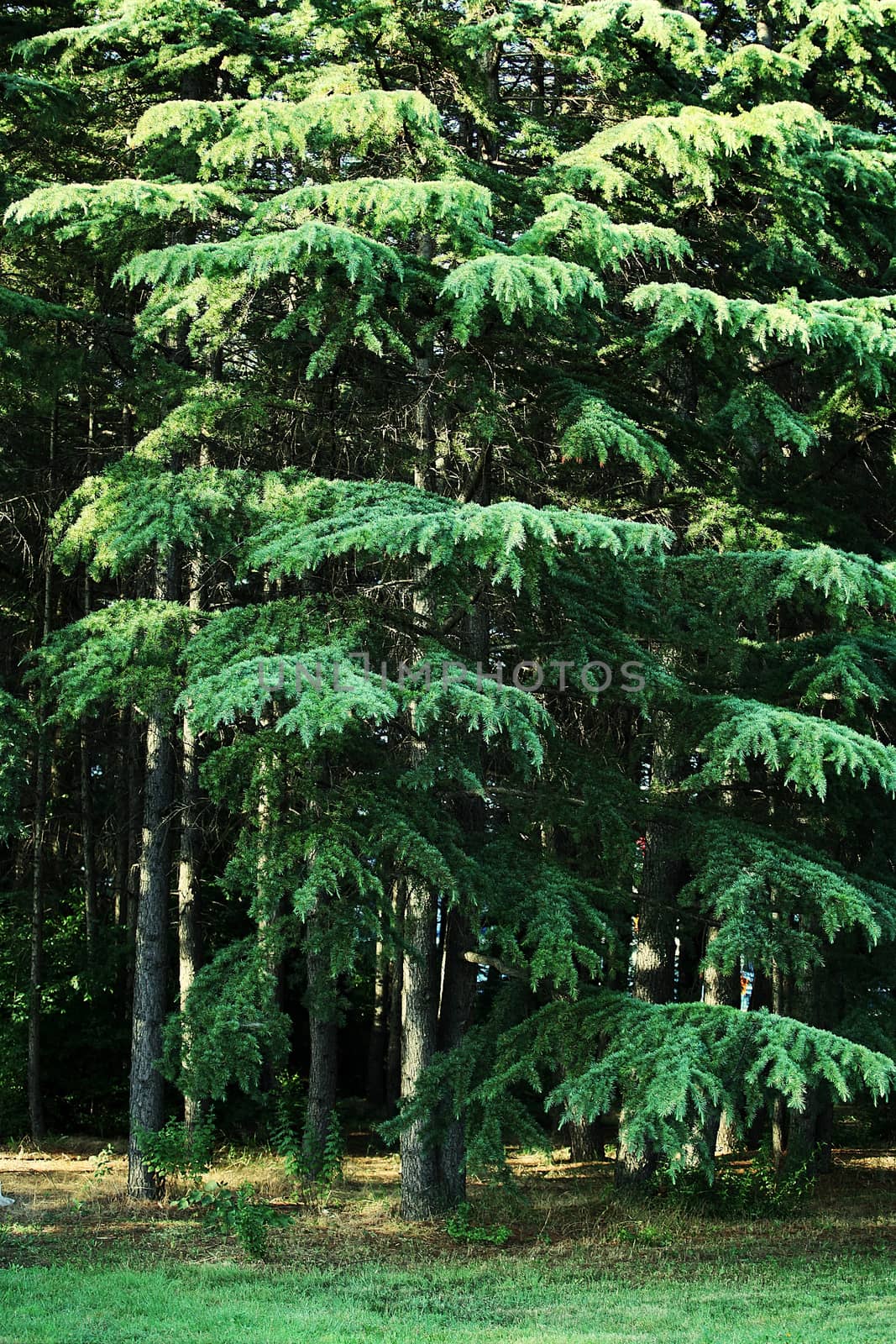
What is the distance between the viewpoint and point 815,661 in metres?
9.62

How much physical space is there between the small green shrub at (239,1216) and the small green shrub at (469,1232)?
150cm

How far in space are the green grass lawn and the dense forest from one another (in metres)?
1.03

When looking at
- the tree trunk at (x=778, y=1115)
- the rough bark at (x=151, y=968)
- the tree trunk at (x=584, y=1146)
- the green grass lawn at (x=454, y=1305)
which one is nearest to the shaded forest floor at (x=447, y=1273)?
the green grass lawn at (x=454, y=1305)

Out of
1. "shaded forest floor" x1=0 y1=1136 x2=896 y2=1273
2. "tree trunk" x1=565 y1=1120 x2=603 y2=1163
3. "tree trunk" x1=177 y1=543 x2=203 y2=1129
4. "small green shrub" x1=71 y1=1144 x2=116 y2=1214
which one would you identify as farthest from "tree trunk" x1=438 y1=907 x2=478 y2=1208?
"tree trunk" x1=565 y1=1120 x2=603 y2=1163

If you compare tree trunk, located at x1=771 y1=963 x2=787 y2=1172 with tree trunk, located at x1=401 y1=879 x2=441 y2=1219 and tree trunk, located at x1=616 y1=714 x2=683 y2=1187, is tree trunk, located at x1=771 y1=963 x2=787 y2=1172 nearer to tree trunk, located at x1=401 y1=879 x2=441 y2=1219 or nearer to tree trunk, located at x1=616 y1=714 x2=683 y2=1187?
tree trunk, located at x1=616 y1=714 x2=683 y2=1187

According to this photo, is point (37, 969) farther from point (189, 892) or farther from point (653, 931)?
point (653, 931)

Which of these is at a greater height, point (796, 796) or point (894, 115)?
point (894, 115)

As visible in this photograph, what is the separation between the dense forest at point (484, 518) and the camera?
7945mm

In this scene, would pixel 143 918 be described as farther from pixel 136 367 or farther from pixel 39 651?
pixel 136 367

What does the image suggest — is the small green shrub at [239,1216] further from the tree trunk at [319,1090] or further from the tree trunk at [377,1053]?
the tree trunk at [377,1053]

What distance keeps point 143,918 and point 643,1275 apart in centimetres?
583

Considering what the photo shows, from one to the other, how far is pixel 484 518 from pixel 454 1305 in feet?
16.9

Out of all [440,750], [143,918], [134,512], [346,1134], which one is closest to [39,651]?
[134,512]

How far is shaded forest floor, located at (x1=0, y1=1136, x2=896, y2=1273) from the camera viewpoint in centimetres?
984
